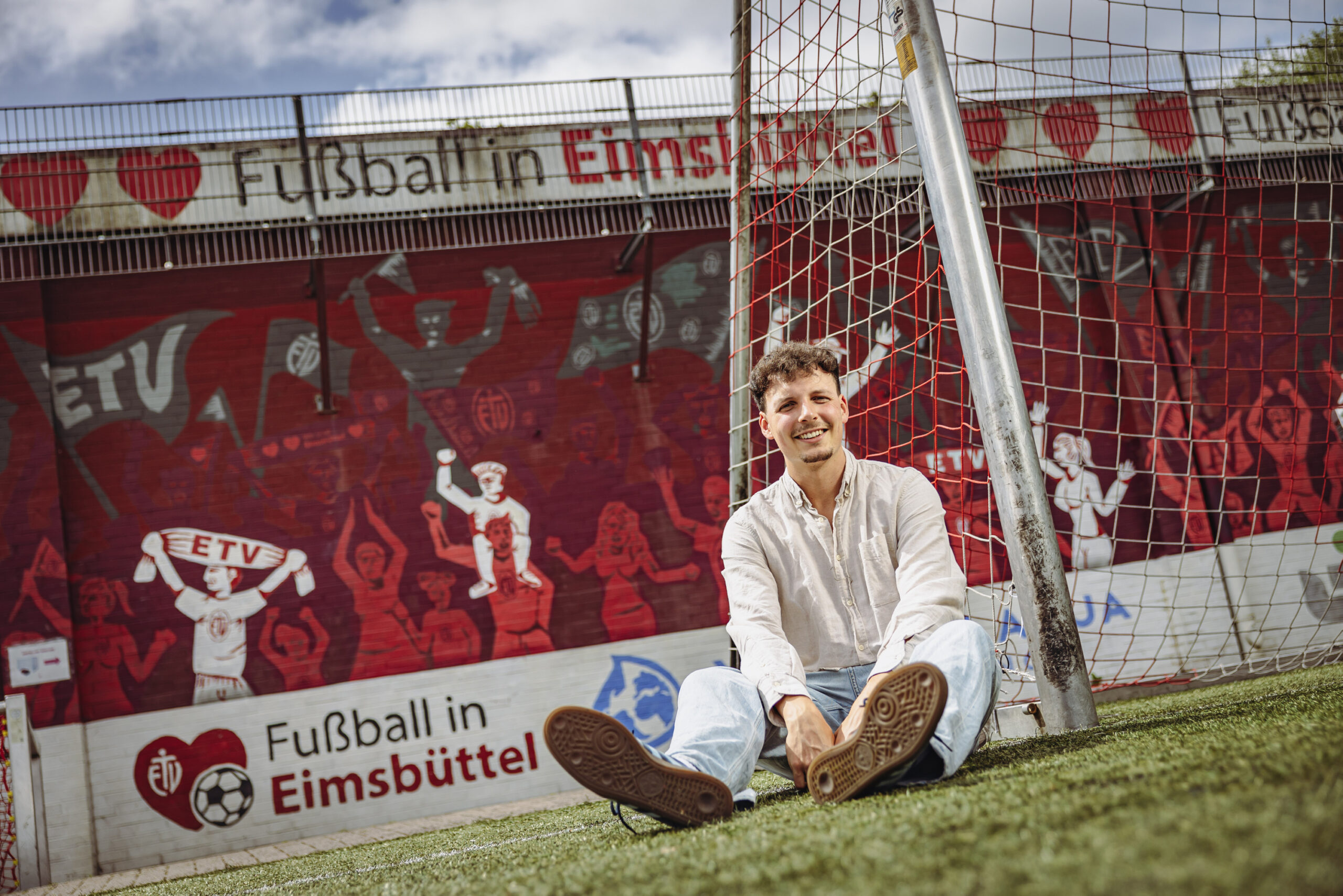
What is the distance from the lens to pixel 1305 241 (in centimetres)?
832

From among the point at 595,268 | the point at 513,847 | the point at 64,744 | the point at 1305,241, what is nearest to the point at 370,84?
the point at 595,268

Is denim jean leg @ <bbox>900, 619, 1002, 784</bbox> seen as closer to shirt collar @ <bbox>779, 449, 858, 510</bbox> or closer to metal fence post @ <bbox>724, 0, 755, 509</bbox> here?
shirt collar @ <bbox>779, 449, 858, 510</bbox>

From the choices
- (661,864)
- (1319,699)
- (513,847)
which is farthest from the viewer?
(513,847)

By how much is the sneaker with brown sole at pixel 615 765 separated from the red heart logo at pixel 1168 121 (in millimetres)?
7568

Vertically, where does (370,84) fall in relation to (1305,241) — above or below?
above

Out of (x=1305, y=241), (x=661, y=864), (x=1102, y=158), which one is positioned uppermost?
(x=1102, y=158)

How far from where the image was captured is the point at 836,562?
2.06 m

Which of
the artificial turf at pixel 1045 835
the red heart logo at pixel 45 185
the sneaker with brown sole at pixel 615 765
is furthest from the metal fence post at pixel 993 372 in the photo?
the red heart logo at pixel 45 185

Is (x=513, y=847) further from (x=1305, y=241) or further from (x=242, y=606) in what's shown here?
(x=1305, y=241)

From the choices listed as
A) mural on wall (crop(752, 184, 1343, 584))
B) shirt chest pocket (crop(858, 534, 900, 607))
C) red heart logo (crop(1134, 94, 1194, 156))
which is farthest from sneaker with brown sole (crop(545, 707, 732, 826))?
red heart logo (crop(1134, 94, 1194, 156))

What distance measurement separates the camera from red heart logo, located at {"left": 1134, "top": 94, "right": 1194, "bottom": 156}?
705 centimetres

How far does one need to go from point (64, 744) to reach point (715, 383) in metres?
5.75

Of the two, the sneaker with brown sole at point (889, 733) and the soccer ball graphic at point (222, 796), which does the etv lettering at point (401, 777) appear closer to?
the soccer ball graphic at point (222, 796)

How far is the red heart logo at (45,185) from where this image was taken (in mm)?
5867
